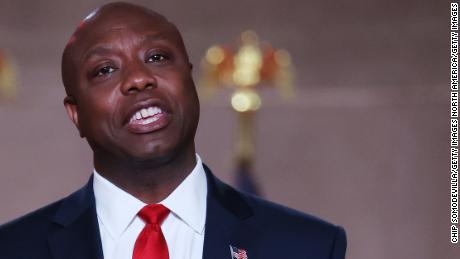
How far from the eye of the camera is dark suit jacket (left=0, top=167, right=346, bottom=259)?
→ 188cm

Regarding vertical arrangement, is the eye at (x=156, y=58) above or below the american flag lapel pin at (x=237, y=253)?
above

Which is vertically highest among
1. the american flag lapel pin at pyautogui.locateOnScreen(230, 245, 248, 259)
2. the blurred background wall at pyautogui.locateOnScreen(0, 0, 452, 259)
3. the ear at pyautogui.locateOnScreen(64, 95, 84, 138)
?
the ear at pyautogui.locateOnScreen(64, 95, 84, 138)

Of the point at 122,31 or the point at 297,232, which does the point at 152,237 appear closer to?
the point at 297,232

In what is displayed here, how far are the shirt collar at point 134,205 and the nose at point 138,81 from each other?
21 centimetres

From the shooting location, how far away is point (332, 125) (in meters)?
5.86

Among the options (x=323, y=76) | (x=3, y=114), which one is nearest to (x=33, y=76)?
(x=3, y=114)

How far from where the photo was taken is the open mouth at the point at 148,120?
71.5 inches

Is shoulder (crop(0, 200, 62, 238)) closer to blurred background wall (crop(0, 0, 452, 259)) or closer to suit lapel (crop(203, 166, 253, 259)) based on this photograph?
suit lapel (crop(203, 166, 253, 259))

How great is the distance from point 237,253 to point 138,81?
1.25 ft

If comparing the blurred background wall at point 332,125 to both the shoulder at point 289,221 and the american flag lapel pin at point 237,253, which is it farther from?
the american flag lapel pin at point 237,253

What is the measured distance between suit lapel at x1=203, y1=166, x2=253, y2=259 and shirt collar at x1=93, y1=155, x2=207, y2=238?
0.03 meters

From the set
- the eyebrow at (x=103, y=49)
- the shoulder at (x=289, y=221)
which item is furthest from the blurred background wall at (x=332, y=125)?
the eyebrow at (x=103, y=49)

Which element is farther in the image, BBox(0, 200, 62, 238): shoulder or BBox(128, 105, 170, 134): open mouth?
BBox(0, 200, 62, 238): shoulder

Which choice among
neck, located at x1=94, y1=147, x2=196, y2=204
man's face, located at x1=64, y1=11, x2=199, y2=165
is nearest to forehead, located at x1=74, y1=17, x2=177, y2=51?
man's face, located at x1=64, y1=11, x2=199, y2=165
